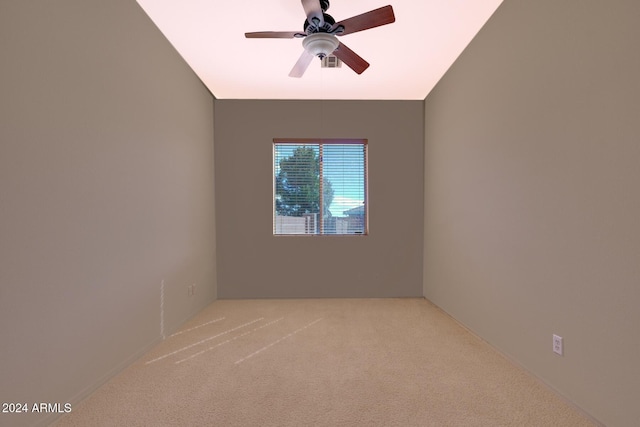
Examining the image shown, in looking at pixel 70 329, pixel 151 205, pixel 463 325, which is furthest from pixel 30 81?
pixel 463 325

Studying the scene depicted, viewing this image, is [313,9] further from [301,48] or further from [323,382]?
[323,382]

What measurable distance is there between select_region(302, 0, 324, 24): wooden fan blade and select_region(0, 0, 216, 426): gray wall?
4.69ft

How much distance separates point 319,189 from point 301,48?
181 centimetres

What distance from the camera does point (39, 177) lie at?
1.42 metres

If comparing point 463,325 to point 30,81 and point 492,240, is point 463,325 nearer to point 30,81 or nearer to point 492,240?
point 492,240

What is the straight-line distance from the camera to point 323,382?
1812mm

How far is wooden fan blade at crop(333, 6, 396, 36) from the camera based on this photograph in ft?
5.89

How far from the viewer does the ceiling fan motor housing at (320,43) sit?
1981 millimetres

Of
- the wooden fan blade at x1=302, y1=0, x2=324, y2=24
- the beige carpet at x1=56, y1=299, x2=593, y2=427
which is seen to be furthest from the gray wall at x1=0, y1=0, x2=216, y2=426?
the wooden fan blade at x1=302, y1=0, x2=324, y2=24

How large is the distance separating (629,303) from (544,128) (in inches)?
44.5

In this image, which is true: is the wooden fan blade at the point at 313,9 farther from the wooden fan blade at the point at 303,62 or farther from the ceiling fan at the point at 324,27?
the wooden fan blade at the point at 303,62

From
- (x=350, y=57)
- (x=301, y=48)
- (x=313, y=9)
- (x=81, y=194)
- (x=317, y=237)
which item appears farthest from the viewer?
(x=317, y=237)

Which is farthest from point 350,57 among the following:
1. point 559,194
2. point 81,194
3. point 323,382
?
point 323,382

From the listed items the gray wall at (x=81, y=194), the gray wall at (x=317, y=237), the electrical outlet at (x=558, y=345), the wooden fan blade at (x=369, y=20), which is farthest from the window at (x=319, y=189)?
the electrical outlet at (x=558, y=345)
